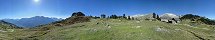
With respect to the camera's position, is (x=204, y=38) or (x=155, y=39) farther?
(x=204, y=38)

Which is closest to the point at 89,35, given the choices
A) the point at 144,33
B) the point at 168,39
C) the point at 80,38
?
the point at 80,38

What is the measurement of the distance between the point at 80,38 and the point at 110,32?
41.0ft

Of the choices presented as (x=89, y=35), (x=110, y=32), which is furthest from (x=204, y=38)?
(x=89, y=35)

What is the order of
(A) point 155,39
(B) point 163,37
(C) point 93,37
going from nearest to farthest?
(A) point 155,39 < (B) point 163,37 < (C) point 93,37

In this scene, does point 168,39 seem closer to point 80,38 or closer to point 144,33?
point 144,33

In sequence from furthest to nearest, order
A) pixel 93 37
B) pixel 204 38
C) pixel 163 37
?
pixel 204 38
pixel 93 37
pixel 163 37

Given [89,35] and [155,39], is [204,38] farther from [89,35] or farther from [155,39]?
[89,35]

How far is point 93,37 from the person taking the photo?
408 feet

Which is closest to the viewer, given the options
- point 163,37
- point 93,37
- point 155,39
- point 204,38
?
point 155,39

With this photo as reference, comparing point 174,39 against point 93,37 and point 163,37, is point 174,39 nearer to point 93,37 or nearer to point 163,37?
point 163,37

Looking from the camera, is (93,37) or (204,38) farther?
(204,38)

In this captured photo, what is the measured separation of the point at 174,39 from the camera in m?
117

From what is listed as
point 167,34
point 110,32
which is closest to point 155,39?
point 167,34

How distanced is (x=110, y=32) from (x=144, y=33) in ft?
55.1
